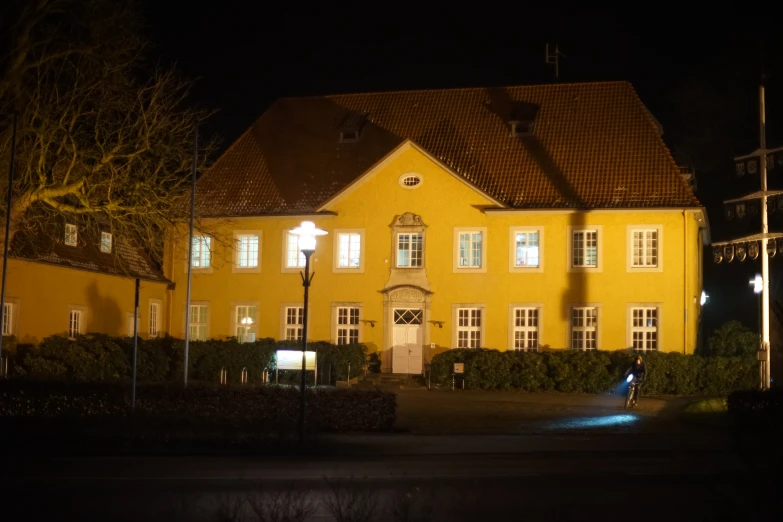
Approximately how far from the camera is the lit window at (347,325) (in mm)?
40844

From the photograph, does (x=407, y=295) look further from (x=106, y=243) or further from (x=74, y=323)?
(x=74, y=323)

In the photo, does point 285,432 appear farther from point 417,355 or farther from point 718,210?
point 718,210

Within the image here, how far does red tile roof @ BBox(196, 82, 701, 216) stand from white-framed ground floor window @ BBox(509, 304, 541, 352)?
3.90m

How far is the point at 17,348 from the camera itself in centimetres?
3222

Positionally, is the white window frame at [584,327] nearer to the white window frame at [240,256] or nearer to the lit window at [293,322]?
the lit window at [293,322]

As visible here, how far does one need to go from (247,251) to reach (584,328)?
544 inches

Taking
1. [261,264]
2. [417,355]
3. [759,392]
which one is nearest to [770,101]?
[417,355]

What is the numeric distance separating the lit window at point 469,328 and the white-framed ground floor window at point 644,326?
18.6 feet

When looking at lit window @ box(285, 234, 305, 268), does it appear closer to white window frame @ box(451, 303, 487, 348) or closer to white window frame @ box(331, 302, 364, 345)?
white window frame @ box(331, 302, 364, 345)

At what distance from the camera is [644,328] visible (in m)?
38.5

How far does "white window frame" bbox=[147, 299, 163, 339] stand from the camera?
42656 millimetres

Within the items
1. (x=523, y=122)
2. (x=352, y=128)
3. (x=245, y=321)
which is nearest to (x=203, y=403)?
(x=245, y=321)

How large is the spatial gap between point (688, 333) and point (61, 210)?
22.7 m

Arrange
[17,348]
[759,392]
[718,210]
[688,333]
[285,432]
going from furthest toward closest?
[718,210] → [688,333] → [17,348] → [759,392] → [285,432]
